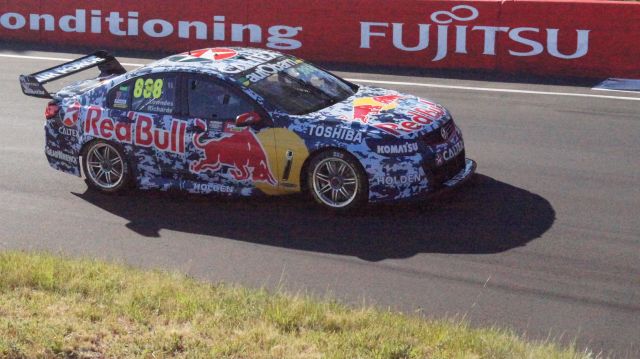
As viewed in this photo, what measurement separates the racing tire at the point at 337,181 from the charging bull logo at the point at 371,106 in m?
0.46

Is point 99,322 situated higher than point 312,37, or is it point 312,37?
point 312,37

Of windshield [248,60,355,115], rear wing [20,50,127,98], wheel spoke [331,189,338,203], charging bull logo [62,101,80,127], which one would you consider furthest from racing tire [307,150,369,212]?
rear wing [20,50,127,98]

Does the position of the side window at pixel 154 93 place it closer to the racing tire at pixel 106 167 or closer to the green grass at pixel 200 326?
the racing tire at pixel 106 167

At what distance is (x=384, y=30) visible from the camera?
18.4m

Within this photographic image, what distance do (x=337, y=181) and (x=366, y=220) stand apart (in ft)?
1.52

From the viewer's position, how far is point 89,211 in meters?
11.1

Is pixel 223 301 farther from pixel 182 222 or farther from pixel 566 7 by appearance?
pixel 566 7

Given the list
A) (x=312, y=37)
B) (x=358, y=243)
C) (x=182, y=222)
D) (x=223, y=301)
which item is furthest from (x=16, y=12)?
(x=223, y=301)

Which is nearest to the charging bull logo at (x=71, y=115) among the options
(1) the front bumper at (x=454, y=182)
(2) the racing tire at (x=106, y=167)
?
(2) the racing tire at (x=106, y=167)

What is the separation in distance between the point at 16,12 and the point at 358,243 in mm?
14317

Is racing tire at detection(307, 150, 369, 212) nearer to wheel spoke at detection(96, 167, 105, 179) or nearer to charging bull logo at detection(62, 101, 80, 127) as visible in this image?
wheel spoke at detection(96, 167, 105, 179)

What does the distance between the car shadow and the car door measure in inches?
13.9

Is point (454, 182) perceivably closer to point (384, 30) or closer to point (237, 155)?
point (237, 155)

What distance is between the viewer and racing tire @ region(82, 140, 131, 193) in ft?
37.7
